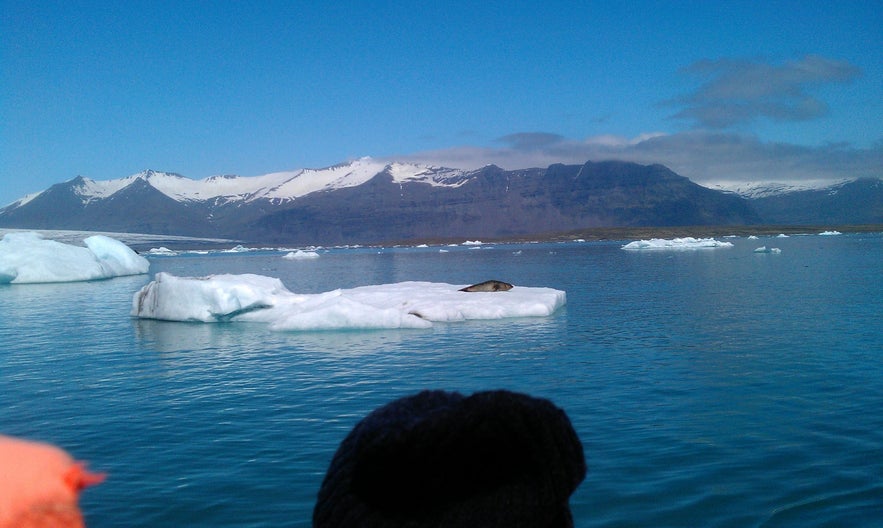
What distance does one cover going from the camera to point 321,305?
19.2 meters

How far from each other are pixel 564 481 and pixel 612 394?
9067 mm

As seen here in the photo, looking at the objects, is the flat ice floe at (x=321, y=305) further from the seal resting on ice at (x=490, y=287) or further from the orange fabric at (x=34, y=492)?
the orange fabric at (x=34, y=492)

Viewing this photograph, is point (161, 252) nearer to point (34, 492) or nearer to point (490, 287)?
point (490, 287)

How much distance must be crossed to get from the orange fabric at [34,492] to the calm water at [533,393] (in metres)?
1.37

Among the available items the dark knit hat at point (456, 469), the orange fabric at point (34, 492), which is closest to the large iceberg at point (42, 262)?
the orange fabric at point (34, 492)

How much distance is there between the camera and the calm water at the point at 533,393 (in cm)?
664

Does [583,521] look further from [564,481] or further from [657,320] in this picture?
[657,320]

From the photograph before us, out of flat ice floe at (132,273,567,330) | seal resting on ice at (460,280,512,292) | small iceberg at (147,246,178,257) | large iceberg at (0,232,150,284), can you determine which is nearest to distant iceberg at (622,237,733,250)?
large iceberg at (0,232,150,284)

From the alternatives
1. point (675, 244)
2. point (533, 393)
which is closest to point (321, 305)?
point (533, 393)

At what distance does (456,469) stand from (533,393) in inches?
360

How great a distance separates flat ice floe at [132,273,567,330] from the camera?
1861cm

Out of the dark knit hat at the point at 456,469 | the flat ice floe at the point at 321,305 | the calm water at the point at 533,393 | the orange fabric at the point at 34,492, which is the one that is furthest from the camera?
the flat ice floe at the point at 321,305

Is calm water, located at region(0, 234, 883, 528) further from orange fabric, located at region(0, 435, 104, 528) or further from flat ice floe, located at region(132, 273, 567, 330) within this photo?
orange fabric, located at region(0, 435, 104, 528)

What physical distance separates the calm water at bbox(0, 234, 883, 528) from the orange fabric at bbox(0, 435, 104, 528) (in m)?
1.37
